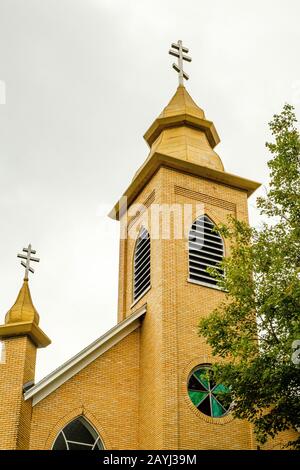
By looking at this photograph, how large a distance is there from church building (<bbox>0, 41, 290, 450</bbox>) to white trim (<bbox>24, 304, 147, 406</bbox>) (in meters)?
0.03

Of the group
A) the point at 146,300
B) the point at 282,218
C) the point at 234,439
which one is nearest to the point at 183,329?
the point at 146,300

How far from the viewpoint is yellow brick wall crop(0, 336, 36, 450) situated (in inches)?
597

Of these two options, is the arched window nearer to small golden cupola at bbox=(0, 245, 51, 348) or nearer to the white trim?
the white trim

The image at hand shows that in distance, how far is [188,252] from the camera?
19516 millimetres

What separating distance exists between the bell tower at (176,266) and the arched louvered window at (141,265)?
0.29ft

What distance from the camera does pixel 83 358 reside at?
1709cm

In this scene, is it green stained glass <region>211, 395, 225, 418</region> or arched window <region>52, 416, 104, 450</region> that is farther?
green stained glass <region>211, 395, 225, 418</region>

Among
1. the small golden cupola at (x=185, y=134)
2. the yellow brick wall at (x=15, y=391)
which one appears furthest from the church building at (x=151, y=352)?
the small golden cupola at (x=185, y=134)

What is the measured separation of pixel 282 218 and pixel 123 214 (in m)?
10.4

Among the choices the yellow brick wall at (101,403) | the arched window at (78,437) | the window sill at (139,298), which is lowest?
the arched window at (78,437)

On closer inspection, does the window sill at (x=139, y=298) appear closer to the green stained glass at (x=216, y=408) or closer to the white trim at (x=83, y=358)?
the white trim at (x=83, y=358)

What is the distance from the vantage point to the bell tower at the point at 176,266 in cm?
1656

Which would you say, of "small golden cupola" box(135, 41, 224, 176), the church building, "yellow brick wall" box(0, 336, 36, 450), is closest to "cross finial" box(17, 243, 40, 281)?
the church building
